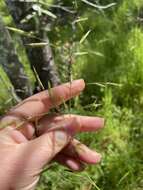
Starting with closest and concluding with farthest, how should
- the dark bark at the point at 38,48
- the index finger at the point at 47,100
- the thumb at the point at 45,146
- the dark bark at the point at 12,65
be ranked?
1. the thumb at the point at 45,146
2. the index finger at the point at 47,100
3. the dark bark at the point at 12,65
4. the dark bark at the point at 38,48

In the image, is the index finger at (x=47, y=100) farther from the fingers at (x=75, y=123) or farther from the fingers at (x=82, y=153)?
the fingers at (x=82, y=153)

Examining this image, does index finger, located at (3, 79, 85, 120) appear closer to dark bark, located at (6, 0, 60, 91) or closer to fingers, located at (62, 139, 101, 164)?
fingers, located at (62, 139, 101, 164)

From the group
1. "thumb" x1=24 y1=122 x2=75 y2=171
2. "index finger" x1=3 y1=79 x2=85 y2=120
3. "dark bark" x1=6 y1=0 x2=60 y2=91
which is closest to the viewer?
"thumb" x1=24 y1=122 x2=75 y2=171

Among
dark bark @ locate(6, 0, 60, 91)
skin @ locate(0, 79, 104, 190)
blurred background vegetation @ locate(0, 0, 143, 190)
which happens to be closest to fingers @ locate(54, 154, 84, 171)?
skin @ locate(0, 79, 104, 190)

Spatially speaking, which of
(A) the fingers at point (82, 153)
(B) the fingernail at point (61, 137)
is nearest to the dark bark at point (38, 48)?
(A) the fingers at point (82, 153)

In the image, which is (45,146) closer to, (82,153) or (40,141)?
(40,141)
